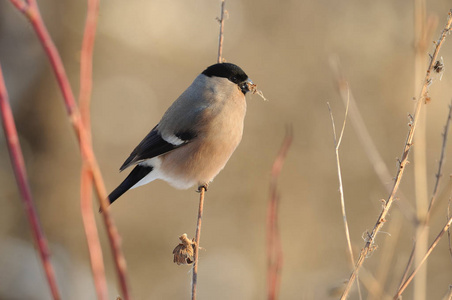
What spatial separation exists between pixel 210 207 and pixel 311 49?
1.88 meters

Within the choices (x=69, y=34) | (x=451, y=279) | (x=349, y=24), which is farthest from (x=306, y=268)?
(x=69, y=34)

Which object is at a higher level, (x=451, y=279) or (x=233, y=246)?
(x=233, y=246)

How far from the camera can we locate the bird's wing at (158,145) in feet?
6.64

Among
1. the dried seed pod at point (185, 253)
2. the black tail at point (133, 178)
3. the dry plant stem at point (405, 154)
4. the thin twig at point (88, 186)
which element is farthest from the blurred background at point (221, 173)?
the thin twig at point (88, 186)

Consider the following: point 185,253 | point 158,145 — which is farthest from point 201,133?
point 185,253

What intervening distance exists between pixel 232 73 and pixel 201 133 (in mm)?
281

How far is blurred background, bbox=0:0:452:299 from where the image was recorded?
4.53 meters

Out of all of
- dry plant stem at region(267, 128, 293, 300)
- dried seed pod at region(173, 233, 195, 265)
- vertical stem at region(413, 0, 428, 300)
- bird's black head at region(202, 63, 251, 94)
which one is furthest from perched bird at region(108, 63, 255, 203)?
dry plant stem at region(267, 128, 293, 300)

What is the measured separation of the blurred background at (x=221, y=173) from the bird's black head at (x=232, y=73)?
2515mm

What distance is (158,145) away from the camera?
2064 millimetres

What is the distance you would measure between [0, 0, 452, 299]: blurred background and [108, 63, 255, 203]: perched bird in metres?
2.43

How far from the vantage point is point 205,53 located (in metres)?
4.71

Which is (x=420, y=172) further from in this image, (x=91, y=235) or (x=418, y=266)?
(x=91, y=235)

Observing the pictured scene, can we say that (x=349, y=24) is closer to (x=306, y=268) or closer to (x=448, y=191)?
(x=306, y=268)
